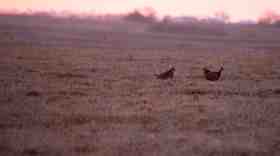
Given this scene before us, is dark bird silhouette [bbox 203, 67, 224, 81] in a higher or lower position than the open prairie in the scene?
higher

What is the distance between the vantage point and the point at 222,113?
416 inches

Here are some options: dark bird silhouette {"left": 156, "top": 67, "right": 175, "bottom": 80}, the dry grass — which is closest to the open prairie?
the dry grass

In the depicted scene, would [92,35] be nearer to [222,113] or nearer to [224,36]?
[224,36]

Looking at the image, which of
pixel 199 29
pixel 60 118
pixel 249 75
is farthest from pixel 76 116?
pixel 199 29

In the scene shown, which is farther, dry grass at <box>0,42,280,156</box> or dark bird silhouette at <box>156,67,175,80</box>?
dark bird silhouette at <box>156,67,175,80</box>

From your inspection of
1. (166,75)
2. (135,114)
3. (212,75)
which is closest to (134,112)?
(135,114)

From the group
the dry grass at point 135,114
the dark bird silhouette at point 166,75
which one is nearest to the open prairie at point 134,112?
the dry grass at point 135,114

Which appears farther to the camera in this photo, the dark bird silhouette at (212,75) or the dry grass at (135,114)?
the dark bird silhouette at (212,75)

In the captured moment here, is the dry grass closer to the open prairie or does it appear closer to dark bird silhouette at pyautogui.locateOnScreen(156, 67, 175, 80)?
the open prairie

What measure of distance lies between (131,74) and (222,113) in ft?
23.2

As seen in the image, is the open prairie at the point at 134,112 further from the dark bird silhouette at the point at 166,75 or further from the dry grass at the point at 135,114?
the dark bird silhouette at the point at 166,75

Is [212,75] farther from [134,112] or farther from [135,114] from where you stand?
[135,114]

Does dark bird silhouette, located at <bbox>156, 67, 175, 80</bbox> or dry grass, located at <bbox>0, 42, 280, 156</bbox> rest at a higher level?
dark bird silhouette, located at <bbox>156, 67, 175, 80</bbox>

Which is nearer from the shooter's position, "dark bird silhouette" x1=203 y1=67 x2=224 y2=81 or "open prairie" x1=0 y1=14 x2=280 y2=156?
"open prairie" x1=0 y1=14 x2=280 y2=156
